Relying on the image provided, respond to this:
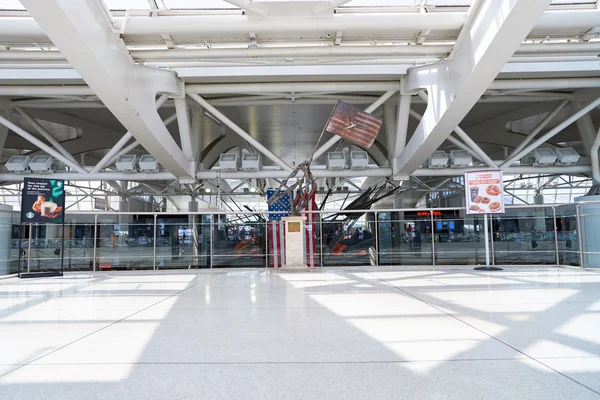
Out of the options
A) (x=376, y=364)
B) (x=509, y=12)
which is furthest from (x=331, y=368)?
(x=509, y=12)

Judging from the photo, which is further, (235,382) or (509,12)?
(509,12)

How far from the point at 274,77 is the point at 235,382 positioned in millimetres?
16144

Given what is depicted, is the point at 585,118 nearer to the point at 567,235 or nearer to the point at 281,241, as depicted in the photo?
the point at 567,235

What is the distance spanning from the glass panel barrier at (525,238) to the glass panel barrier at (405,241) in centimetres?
236

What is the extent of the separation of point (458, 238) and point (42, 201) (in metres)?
13.8

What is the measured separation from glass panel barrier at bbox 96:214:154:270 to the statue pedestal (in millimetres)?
4822

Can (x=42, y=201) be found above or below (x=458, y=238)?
above

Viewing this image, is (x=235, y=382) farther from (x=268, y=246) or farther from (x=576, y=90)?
(x=576, y=90)

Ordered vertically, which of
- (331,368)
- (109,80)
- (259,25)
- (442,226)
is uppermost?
(259,25)

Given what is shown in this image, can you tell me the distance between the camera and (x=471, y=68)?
1244 cm

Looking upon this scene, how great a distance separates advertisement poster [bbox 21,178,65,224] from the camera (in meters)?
11.4

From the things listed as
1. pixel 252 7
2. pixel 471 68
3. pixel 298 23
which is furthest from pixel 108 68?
pixel 471 68

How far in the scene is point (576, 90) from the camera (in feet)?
70.9

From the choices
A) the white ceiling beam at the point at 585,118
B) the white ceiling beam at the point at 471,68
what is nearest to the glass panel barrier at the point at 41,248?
the white ceiling beam at the point at 471,68
